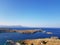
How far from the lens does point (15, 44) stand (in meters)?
25.8

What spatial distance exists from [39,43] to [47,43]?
1.73 m

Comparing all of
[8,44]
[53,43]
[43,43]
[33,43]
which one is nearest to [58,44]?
[53,43]

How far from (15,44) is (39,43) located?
17.1 feet

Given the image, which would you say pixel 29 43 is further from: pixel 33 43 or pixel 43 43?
pixel 43 43

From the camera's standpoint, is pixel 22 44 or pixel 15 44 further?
pixel 22 44

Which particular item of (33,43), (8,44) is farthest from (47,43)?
(8,44)

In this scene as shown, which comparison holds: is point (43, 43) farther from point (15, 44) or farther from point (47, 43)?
point (15, 44)

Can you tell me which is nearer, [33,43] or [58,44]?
[58,44]

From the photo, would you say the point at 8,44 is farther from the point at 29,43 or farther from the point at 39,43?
the point at 39,43

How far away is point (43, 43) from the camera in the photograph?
27062mm

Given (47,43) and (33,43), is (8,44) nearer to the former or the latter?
(33,43)

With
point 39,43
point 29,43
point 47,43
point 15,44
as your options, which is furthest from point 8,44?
point 47,43

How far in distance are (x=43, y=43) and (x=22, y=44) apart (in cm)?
471

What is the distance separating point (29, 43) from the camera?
28047 millimetres
